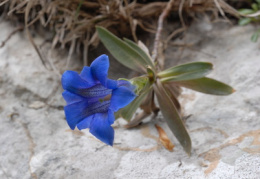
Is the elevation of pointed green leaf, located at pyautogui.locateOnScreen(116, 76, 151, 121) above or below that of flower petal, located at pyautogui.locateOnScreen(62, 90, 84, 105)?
below

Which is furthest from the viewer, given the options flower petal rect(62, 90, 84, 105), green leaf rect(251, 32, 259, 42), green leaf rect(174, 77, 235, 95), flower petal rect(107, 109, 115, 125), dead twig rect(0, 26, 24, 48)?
dead twig rect(0, 26, 24, 48)

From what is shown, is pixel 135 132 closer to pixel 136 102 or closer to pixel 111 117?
pixel 136 102

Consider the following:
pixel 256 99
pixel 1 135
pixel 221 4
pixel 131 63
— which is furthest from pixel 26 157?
pixel 221 4

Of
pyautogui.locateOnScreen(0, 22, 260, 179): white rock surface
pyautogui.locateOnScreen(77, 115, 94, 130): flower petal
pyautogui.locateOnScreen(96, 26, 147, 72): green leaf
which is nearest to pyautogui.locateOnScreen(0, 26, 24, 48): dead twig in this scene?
pyautogui.locateOnScreen(0, 22, 260, 179): white rock surface

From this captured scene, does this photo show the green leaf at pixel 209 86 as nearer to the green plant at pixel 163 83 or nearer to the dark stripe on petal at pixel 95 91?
the green plant at pixel 163 83

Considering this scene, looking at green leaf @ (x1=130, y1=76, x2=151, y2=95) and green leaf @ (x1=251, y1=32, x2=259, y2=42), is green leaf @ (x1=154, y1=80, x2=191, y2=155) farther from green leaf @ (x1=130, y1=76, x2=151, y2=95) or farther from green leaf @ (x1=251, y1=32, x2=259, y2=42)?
green leaf @ (x1=251, y1=32, x2=259, y2=42)

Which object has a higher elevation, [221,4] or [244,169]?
[221,4]

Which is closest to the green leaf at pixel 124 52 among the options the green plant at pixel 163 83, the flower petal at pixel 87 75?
the green plant at pixel 163 83

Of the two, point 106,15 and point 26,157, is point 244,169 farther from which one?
point 106,15
